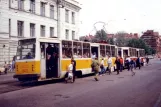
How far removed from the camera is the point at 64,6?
4838 cm

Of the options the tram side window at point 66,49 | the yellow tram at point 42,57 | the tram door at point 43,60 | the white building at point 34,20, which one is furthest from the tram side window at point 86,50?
the white building at point 34,20

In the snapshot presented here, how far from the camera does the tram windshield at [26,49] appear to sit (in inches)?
627

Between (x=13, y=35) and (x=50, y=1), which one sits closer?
(x=13, y=35)

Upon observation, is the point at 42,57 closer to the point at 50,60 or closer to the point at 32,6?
the point at 50,60

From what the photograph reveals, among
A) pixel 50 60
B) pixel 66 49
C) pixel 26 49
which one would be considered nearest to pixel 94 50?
pixel 66 49

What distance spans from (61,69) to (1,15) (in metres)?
19.9

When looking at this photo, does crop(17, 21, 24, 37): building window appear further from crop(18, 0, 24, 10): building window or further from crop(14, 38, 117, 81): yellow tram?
crop(14, 38, 117, 81): yellow tram

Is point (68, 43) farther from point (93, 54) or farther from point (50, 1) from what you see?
point (50, 1)

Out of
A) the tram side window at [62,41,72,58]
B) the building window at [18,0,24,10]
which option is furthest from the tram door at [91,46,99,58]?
the building window at [18,0,24,10]

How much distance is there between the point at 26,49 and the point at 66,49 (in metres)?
3.39

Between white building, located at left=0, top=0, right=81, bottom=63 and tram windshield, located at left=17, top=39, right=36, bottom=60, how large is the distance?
60.0 feet

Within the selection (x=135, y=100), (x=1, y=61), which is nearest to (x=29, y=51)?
(x=135, y=100)

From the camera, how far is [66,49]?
18.6m

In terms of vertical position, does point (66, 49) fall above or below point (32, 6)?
below
